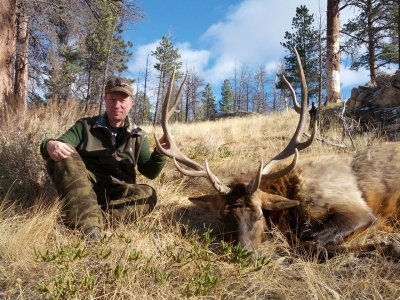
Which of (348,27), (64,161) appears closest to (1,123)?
(64,161)

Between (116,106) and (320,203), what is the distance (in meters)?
2.36

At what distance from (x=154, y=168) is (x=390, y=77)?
7.77 meters

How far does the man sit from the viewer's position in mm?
3324

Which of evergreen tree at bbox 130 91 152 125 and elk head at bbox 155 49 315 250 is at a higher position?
evergreen tree at bbox 130 91 152 125

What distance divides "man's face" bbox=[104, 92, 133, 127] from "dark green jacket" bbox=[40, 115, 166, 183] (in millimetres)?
110

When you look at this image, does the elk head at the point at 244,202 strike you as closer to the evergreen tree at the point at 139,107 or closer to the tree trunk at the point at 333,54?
the tree trunk at the point at 333,54

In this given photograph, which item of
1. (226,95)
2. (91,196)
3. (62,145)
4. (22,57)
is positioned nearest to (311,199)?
(91,196)

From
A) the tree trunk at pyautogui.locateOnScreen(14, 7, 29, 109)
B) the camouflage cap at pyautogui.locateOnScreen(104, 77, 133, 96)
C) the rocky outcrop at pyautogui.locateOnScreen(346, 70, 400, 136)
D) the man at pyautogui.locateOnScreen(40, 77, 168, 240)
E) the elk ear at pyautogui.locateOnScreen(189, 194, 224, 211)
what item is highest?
the tree trunk at pyautogui.locateOnScreen(14, 7, 29, 109)

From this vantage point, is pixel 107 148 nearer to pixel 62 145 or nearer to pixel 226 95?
pixel 62 145

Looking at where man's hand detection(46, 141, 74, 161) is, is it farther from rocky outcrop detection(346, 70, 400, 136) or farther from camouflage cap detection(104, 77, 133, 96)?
rocky outcrop detection(346, 70, 400, 136)

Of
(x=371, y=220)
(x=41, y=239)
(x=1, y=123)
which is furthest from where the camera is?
(x=1, y=123)

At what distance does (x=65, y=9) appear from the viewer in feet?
27.6

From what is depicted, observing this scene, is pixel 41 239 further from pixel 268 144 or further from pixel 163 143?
pixel 268 144

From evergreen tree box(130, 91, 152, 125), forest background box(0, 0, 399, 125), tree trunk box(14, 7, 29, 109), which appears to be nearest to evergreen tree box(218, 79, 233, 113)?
evergreen tree box(130, 91, 152, 125)
